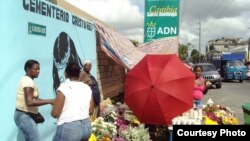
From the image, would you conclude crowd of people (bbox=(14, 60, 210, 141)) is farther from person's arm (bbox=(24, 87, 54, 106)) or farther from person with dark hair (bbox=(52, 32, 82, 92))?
person with dark hair (bbox=(52, 32, 82, 92))

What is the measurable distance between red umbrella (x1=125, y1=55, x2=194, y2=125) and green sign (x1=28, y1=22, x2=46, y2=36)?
197 cm

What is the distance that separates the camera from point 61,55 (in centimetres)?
804

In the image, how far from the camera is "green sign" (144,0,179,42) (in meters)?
18.5

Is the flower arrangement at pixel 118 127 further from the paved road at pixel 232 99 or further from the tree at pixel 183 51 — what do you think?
the tree at pixel 183 51

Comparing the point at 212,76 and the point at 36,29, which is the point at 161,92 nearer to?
the point at 36,29

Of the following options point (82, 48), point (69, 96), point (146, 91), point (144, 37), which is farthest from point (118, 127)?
point (144, 37)

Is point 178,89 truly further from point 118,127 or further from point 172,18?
point 172,18

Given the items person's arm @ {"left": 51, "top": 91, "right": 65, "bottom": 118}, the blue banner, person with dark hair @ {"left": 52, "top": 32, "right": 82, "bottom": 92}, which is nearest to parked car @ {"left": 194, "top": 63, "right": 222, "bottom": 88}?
the blue banner

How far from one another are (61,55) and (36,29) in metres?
1.42

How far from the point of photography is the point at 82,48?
970 centimetres

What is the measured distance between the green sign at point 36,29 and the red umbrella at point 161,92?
197cm

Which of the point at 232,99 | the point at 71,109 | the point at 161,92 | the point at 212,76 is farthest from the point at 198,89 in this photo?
the point at 212,76

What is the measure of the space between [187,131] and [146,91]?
2.51 metres

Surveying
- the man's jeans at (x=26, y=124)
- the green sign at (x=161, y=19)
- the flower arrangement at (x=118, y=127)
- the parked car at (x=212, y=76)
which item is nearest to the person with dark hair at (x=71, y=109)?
the man's jeans at (x=26, y=124)
